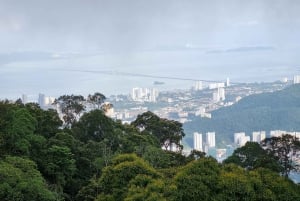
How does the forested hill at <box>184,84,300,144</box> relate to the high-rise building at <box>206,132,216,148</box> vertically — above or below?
above

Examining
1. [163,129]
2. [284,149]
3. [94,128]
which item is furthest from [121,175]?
[163,129]

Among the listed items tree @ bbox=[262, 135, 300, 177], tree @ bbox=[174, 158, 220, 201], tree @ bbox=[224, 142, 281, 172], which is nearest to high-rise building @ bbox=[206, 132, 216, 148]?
tree @ bbox=[262, 135, 300, 177]

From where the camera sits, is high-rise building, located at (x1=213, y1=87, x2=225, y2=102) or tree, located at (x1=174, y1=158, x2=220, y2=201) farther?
high-rise building, located at (x1=213, y1=87, x2=225, y2=102)

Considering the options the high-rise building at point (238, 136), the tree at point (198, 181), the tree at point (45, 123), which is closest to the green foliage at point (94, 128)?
the tree at point (45, 123)

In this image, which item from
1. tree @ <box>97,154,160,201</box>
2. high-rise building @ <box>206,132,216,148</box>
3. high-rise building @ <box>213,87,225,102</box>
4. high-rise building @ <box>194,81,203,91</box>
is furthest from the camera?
high-rise building @ <box>194,81,203,91</box>

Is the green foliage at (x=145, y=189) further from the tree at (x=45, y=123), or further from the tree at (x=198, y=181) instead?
the tree at (x=45, y=123)

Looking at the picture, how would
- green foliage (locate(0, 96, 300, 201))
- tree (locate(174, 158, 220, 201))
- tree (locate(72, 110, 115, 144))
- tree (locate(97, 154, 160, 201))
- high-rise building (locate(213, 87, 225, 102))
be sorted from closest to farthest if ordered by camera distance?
1. tree (locate(174, 158, 220, 201))
2. green foliage (locate(0, 96, 300, 201))
3. tree (locate(97, 154, 160, 201))
4. tree (locate(72, 110, 115, 144))
5. high-rise building (locate(213, 87, 225, 102))

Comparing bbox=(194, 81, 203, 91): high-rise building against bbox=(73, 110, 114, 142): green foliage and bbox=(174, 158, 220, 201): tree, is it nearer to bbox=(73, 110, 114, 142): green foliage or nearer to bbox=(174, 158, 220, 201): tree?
bbox=(73, 110, 114, 142): green foliage
